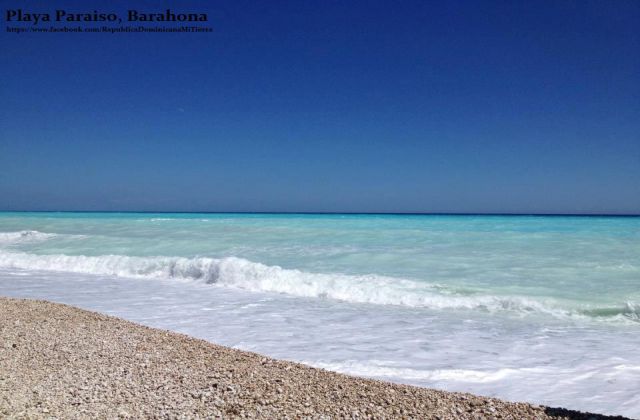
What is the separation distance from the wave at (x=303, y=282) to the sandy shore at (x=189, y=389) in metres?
4.66

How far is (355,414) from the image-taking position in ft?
10.3

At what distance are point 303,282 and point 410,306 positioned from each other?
8.49ft

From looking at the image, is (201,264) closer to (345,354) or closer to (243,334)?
(243,334)

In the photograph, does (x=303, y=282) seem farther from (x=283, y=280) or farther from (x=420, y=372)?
(x=420, y=372)

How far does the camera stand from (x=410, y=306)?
825 centimetres

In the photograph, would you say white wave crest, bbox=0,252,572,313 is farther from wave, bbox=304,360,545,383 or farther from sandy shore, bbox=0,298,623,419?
sandy shore, bbox=0,298,623,419

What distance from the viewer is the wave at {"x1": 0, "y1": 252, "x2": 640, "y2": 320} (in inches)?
316

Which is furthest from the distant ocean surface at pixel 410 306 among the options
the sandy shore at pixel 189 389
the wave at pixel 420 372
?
the sandy shore at pixel 189 389

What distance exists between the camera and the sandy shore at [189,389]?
3111 millimetres

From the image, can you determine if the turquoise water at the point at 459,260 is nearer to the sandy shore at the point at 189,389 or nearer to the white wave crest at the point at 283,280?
the white wave crest at the point at 283,280

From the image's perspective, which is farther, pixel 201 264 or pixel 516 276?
pixel 201 264

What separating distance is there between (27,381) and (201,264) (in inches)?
318

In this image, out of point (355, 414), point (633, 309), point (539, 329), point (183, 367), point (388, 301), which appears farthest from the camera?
Answer: point (388, 301)

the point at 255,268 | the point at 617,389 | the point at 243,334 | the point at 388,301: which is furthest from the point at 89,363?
the point at 255,268
